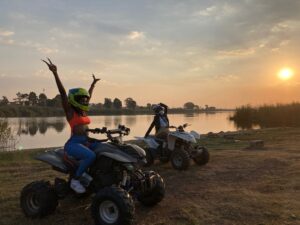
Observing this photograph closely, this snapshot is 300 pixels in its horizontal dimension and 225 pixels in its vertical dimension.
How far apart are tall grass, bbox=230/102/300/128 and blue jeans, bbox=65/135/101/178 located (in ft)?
101

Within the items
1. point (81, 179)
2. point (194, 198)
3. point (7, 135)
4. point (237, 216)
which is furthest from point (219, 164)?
point (7, 135)

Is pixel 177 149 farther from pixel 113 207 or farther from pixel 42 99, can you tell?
pixel 42 99

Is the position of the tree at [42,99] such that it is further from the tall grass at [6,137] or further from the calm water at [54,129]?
the tall grass at [6,137]

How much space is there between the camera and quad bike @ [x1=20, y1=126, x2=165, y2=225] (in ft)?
18.4

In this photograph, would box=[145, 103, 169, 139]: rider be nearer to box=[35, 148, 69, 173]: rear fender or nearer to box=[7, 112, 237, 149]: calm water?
box=[7, 112, 237, 149]: calm water

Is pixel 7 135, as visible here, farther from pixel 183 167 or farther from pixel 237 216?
pixel 237 216

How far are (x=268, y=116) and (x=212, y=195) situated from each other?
113 feet

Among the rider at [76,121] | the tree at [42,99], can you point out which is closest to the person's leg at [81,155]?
the rider at [76,121]

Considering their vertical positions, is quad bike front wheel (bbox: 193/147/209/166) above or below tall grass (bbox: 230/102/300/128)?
below

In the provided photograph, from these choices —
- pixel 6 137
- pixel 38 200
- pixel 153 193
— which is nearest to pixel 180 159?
pixel 153 193

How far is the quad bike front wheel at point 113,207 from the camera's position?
211 inches

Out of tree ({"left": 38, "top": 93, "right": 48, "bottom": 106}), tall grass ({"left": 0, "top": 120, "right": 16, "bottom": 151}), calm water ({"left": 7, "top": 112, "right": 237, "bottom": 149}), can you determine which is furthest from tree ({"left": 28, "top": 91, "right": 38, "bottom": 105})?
tall grass ({"left": 0, "top": 120, "right": 16, "bottom": 151})

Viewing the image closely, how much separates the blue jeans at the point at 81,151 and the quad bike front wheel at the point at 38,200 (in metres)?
0.55

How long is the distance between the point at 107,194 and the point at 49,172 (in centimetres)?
505
